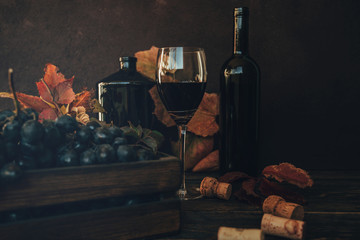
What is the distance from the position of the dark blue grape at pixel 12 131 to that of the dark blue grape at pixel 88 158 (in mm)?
102

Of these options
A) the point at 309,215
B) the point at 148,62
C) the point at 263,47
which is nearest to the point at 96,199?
the point at 309,215

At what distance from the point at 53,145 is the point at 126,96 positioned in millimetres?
393

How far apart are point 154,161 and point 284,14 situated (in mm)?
751

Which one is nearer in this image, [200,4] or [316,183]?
[316,183]

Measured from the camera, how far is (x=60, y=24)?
1.11 metres

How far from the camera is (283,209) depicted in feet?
2.03

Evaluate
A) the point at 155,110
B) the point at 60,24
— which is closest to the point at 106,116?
the point at 155,110

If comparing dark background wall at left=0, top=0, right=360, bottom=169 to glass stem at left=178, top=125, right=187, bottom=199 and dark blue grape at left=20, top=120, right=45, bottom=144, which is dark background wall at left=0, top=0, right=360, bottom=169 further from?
dark blue grape at left=20, top=120, right=45, bottom=144

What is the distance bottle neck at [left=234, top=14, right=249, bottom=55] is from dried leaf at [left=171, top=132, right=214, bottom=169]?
0.30 meters

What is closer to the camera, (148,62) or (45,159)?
(45,159)

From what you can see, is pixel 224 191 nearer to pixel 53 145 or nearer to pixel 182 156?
pixel 182 156

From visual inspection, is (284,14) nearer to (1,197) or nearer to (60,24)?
(60,24)

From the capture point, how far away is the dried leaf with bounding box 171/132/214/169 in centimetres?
104

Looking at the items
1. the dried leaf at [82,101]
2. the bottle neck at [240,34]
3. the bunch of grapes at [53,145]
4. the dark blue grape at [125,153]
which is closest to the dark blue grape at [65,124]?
the bunch of grapes at [53,145]
